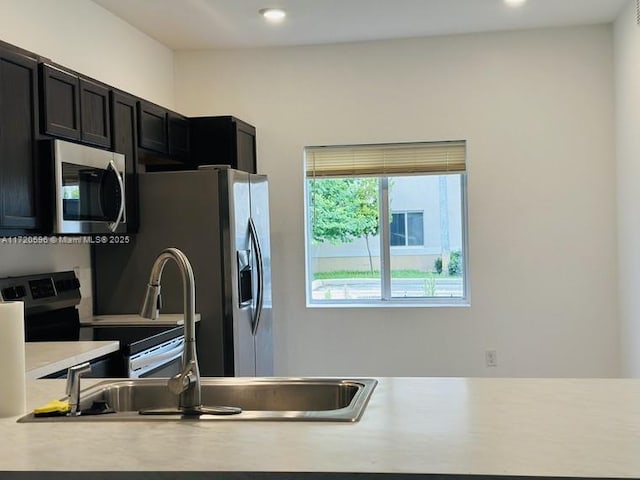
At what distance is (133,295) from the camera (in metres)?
3.69

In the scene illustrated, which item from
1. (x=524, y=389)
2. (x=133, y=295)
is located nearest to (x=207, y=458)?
(x=524, y=389)

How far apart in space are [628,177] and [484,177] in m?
0.89

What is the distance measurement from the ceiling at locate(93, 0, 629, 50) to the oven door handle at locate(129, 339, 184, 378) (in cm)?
193

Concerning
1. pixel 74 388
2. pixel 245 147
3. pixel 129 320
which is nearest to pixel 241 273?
pixel 129 320

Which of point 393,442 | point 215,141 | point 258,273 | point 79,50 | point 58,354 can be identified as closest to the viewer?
point 393,442

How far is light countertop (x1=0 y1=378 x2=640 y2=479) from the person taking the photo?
1.12m

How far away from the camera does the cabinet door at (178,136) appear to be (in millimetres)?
4043

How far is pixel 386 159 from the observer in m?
4.65

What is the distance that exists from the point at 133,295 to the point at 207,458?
8.70 feet

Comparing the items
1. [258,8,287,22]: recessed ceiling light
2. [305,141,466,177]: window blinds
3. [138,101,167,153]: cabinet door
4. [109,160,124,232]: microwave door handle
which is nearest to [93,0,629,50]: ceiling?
[258,8,287,22]: recessed ceiling light

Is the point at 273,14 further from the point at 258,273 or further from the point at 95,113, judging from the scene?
the point at 258,273

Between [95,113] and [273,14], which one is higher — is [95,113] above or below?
below

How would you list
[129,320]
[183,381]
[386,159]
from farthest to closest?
[386,159] < [129,320] < [183,381]

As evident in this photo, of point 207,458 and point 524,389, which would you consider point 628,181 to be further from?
point 207,458
